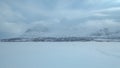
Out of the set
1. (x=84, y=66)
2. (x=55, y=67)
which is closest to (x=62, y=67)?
(x=55, y=67)

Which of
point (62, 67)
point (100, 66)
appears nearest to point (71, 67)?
point (62, 67)

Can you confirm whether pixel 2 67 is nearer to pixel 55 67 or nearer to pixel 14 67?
pixel 14 67

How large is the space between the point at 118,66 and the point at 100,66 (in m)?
0.74

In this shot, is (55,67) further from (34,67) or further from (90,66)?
(90,66)

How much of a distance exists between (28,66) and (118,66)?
382 cm

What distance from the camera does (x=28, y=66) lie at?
29.2 ft

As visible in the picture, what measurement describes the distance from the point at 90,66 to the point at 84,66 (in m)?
0.26

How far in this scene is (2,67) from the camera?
333 inches

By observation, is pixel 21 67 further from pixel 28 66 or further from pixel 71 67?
pixel 71 67

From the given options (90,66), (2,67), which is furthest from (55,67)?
(2,67)

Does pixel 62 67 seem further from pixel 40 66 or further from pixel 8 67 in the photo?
pixel 8 67

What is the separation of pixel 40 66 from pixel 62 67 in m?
1.06

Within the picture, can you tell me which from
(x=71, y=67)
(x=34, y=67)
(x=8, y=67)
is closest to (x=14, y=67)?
(x=8, y=67)

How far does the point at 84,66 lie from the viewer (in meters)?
8.65
